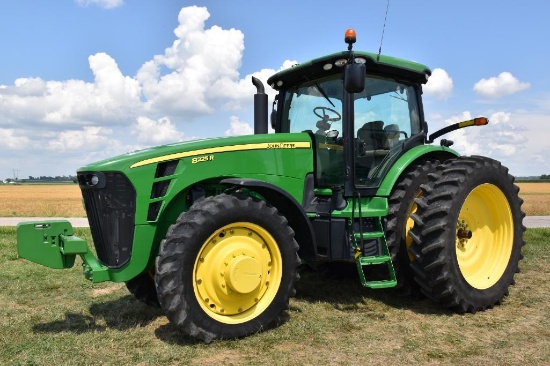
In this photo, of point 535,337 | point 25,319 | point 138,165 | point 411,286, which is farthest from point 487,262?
point 25,319

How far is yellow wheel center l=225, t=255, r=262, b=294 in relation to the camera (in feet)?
13.7

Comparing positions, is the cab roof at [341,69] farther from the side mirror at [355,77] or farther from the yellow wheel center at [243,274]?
the yellow wheel center at [243,274]

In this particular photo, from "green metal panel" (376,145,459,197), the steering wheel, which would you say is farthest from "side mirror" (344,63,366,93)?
"green metal panel" (376,145,459,197)

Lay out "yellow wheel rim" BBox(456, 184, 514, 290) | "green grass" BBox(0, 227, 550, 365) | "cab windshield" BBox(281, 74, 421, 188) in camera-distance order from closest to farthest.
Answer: "green grass" BBox(0, 227, 550, 365) → "cab windshield" BBox(281, 74, 421, 188) → "yellow wheel rim" BBox(456, 184, 514, 290)

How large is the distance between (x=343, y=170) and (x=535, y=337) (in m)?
2.24

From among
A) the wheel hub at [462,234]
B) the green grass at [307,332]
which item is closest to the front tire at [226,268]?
the green grass at [307,332]

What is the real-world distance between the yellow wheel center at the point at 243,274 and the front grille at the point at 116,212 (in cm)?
90

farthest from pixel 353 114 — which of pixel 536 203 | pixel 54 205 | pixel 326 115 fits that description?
pixel 536 203

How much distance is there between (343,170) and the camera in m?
5.19

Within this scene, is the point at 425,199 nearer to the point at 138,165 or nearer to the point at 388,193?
the point at 388,193

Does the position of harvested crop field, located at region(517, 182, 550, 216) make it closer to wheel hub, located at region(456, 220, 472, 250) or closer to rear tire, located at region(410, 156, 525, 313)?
rear tire, located at region(410, 156, 525, 313)

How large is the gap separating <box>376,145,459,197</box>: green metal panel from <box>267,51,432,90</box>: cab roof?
33.6 inches

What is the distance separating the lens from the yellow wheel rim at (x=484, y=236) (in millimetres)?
5406

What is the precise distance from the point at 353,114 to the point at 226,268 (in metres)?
2.05
